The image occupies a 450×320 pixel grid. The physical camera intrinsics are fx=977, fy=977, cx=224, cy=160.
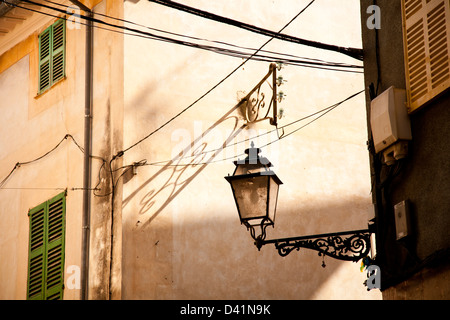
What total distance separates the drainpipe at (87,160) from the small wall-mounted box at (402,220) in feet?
19.5

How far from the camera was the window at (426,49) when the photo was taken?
7.58 metres

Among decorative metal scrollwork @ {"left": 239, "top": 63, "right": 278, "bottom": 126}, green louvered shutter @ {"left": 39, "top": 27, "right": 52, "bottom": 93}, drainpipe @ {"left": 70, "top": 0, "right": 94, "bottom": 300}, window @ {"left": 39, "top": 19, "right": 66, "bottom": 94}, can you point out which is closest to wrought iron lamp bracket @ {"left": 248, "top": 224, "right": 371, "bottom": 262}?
drainpipe @ {"left": 70, "top": 0, "right": 94, "bottom": 300}

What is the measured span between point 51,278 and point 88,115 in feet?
7.62

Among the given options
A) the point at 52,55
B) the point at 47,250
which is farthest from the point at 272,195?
the point at 52,55

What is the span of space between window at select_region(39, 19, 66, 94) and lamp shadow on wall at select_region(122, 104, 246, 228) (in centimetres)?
252

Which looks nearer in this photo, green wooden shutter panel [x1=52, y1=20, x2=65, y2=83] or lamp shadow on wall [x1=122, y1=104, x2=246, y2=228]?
lamp shadow on wall [x1=122, y1=104, x2=246, y2=228]

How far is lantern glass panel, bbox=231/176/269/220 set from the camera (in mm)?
8992

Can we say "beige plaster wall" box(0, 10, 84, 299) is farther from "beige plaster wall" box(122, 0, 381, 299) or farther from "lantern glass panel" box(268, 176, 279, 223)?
"lantern glass panel" box(268, 176, 279, 223)

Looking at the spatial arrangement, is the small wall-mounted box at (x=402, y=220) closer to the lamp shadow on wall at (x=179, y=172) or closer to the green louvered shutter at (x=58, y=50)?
the lamp shadow on wall at (x=179, y=172)

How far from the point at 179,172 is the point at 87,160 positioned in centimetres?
131

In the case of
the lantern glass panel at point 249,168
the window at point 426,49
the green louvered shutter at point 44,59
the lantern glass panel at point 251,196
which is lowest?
the lantern glass panel at point 251,196

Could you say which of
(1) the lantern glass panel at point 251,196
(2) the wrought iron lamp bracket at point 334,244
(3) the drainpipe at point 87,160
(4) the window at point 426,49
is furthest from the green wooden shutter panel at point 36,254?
(4) the window at point 426,49

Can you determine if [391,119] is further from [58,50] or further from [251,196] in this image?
[58,50]
